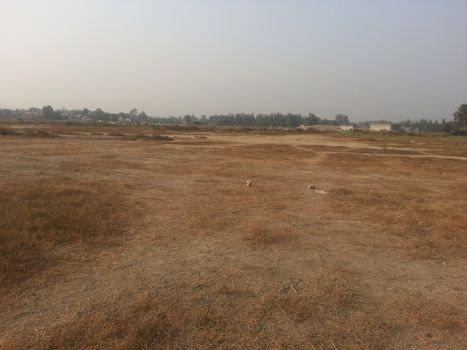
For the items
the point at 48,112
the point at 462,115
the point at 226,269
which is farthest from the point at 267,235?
the point at 48,112

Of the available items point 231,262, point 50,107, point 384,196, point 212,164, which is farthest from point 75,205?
point 50,107

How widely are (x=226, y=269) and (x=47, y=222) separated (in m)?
3.71

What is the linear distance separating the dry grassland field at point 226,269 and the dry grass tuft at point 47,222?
3 centimetres

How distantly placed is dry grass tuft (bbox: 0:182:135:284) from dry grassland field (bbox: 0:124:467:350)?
29 mm

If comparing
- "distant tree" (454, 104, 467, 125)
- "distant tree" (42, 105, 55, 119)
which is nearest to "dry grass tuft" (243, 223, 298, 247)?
"distant tree" (454, 104, 467, 125)

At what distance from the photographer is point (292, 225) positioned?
328 inches

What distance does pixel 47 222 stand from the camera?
290 inches

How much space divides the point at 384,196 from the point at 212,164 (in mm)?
9375

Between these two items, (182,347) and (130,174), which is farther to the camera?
(130,174)

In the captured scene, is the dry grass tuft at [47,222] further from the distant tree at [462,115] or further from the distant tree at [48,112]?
the distant tree at [48,112]

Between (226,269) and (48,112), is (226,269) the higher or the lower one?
the lower one

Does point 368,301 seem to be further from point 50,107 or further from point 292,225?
point 50,107

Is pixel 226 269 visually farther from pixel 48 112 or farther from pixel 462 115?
pixel 48 112

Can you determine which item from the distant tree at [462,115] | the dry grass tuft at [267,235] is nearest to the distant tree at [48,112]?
the distant tree at [462,115]
